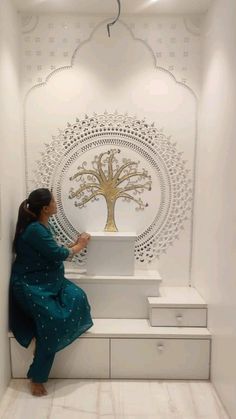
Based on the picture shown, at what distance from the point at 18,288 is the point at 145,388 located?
103 centimetres

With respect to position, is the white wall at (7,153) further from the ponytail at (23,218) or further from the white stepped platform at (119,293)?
the white stepped platform at (119,293)

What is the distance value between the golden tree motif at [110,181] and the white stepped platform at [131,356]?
797 mm

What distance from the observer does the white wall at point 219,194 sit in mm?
2025

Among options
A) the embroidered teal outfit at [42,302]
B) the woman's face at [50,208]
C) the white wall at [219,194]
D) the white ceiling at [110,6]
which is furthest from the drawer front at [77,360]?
the white ceiling at [110,6]

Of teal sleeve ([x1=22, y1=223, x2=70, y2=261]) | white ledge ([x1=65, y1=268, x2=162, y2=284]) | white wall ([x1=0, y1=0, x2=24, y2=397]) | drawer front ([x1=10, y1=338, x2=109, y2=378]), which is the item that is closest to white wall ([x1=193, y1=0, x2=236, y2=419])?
white ledge ([x1=65, y1=268, x2=162, y2=284])

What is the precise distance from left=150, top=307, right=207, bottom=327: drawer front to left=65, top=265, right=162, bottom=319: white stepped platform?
13 cm

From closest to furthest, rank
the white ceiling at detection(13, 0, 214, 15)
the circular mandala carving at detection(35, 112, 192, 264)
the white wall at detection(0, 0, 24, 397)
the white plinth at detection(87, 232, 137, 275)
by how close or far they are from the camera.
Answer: the white wall at detection(0, 0, 24, 397), the white ceiling at detection(13, 0, 214, 15), the white plinth at detection(87, 232, 137, 275), the circular mandala carving at detection(35, 112, 192, 264)

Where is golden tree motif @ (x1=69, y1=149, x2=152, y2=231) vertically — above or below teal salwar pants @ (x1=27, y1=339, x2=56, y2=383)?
above

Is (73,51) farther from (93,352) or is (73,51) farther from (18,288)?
(93,352)

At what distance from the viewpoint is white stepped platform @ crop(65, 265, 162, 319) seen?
262 centimetres

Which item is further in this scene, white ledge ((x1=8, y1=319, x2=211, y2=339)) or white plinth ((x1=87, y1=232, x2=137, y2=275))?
white plinth ((x1=87, y1=232, x2=137, y2=275))

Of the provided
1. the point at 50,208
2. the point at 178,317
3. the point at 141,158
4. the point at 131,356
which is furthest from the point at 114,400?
the point at 141,158

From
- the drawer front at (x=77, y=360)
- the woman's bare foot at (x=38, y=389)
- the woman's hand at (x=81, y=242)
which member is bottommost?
the woman's bare foot at (x=38, y=389)

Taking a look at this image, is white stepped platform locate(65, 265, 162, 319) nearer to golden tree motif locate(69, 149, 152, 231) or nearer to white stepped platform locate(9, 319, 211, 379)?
white stepped platform locate(9, 319, 211, 379)
